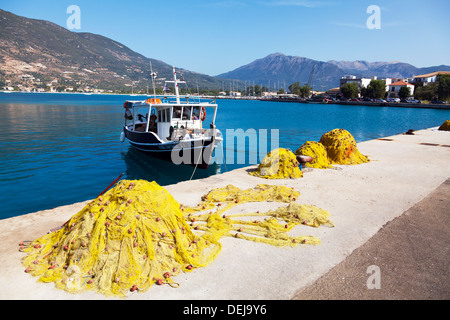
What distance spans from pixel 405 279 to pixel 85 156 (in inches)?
743

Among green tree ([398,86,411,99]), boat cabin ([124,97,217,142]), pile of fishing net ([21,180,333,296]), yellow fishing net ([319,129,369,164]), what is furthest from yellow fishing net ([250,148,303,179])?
green tree ([398,86,411,99])

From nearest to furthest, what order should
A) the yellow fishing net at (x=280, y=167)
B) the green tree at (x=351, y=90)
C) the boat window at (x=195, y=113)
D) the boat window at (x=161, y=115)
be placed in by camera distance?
the yellow fishing net at (x=280, y=167), the boat window at (x=161, y=115), the boat window at (x=195, y=113), the green tree at (x=351, y=90)

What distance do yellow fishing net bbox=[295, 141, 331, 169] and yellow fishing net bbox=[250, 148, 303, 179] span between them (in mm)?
1738

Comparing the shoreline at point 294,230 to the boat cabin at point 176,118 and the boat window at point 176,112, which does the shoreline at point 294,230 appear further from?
the boat window at point 176,112

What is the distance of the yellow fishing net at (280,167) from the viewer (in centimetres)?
990

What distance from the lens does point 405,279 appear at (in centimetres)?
411

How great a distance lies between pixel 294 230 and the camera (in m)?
5.82

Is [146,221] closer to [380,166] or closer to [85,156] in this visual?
[380,166]

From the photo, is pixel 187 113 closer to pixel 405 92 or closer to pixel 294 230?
pixel 294 230

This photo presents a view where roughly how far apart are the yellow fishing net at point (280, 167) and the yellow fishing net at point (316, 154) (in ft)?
5.70

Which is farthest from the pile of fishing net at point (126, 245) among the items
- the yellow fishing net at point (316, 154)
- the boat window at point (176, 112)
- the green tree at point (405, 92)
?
the green tree at point (405, 92)

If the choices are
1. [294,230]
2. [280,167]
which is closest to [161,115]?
[280,167]

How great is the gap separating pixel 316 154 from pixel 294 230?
21.6 feet

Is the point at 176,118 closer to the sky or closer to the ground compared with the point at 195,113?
closer to the ground
